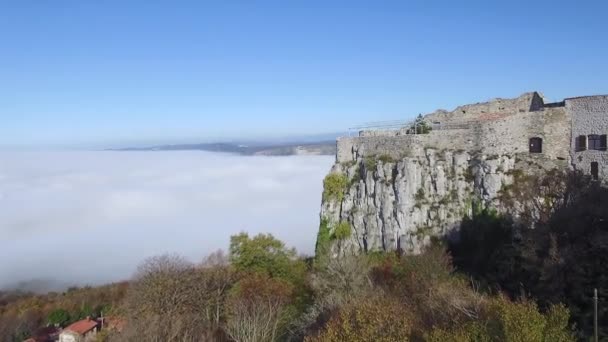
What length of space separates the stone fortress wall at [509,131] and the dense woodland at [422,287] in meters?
2.40

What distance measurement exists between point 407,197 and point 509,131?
25.9 feet

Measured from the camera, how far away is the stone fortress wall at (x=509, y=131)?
104 ft

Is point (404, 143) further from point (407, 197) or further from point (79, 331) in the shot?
point (79, 331)

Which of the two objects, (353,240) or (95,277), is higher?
(353,240)

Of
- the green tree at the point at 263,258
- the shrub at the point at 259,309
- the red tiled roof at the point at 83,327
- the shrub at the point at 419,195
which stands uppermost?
the shrub at the point at 419,195

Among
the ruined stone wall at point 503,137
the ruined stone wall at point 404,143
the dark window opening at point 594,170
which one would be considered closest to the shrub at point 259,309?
the ruined stone wall at point 404,143

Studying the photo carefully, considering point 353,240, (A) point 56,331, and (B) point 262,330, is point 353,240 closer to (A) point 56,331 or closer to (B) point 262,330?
(B) point 262,330

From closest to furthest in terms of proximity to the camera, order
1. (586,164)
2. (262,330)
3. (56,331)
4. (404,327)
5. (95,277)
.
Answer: (404,327) < (262,330) < (586,164) < (56,331) < (95,277)

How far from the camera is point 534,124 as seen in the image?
33.6 metres

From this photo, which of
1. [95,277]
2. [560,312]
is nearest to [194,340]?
[560,312]

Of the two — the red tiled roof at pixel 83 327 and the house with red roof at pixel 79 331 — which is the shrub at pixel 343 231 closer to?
the house with red roof at pixel 79 331

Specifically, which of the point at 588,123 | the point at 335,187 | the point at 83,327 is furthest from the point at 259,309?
the point at 83,327

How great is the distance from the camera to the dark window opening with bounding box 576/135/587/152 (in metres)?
31.9

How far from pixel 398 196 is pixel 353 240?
462 cm
